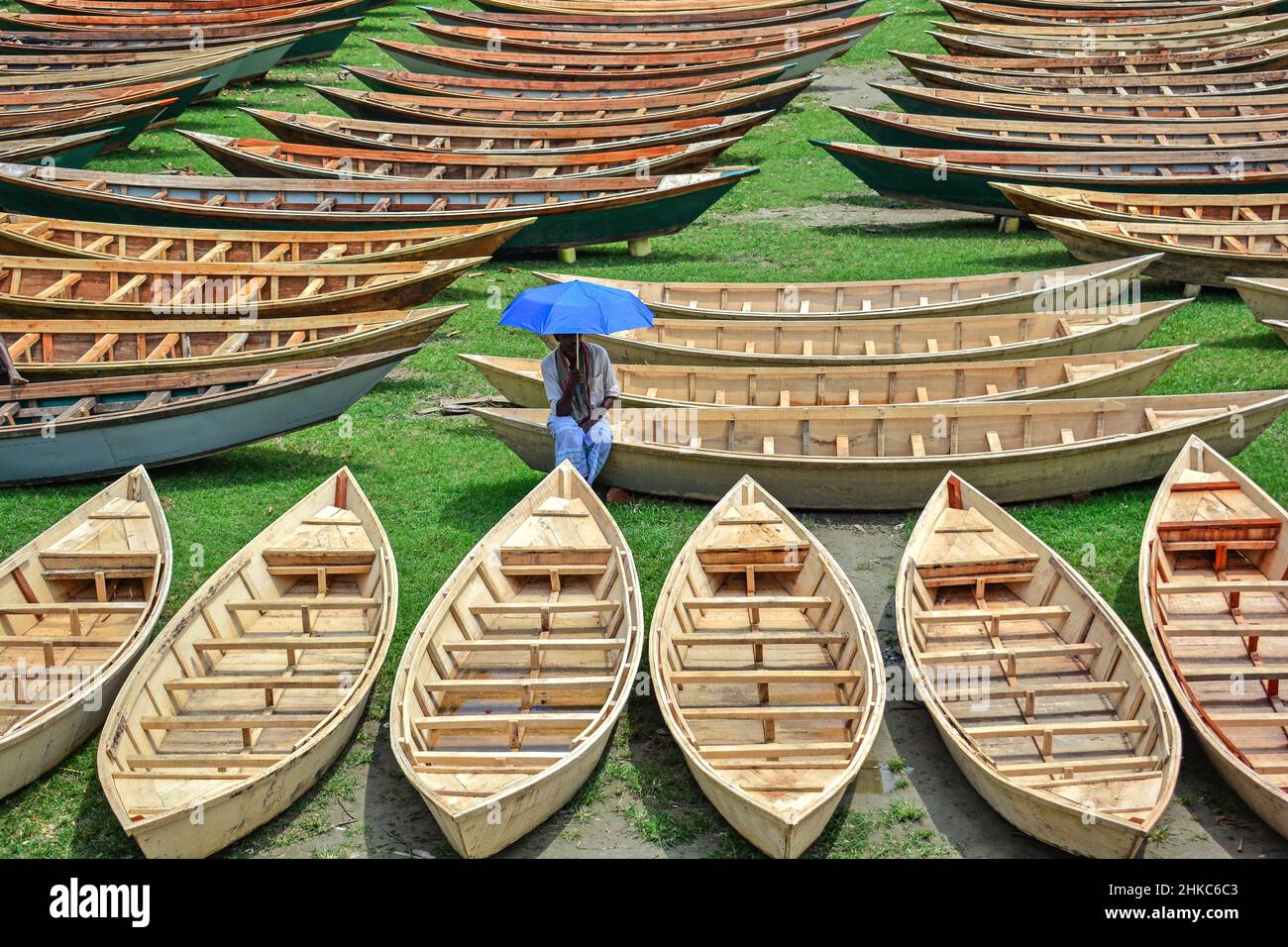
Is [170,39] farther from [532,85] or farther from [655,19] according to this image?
[655,19]

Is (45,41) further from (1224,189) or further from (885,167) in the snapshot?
(1224,189)

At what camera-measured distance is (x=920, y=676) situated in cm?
793

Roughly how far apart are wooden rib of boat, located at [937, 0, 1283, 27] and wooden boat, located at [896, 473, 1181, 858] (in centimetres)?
2118

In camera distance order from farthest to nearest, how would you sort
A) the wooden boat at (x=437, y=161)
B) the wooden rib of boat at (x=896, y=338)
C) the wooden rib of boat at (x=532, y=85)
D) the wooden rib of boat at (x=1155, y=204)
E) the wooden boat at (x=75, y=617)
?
1. the wooden rib of boat at (x=532, y=85)
2. the wooden boat at (x=437, y=161)
3. the wooden rib of boat at (x=1155, y=204)
4. the wooden rib of boat at (x=896, y=338)
5. the wooden boat at (x=75, y=617)

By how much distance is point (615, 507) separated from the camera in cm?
1099

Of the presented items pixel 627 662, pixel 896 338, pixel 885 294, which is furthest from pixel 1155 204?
pixel 627 662

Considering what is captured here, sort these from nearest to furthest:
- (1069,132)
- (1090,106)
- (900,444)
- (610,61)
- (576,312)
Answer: (576,312)
(900,444)
(1069,132)
(1090,106)
(610,61)

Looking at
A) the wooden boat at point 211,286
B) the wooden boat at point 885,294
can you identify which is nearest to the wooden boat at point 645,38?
the wooden boat at point 885,294

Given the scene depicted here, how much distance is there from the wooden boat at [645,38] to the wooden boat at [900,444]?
15471 millimetres

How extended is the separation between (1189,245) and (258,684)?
473 inches

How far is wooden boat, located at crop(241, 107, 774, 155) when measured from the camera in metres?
19.2

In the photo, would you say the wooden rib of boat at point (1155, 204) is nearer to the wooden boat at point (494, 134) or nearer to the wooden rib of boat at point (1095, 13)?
the wooden boat at point (494, 134)

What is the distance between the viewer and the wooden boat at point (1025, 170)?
676 inches

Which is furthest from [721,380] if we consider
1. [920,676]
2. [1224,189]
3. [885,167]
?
[1224,189]
